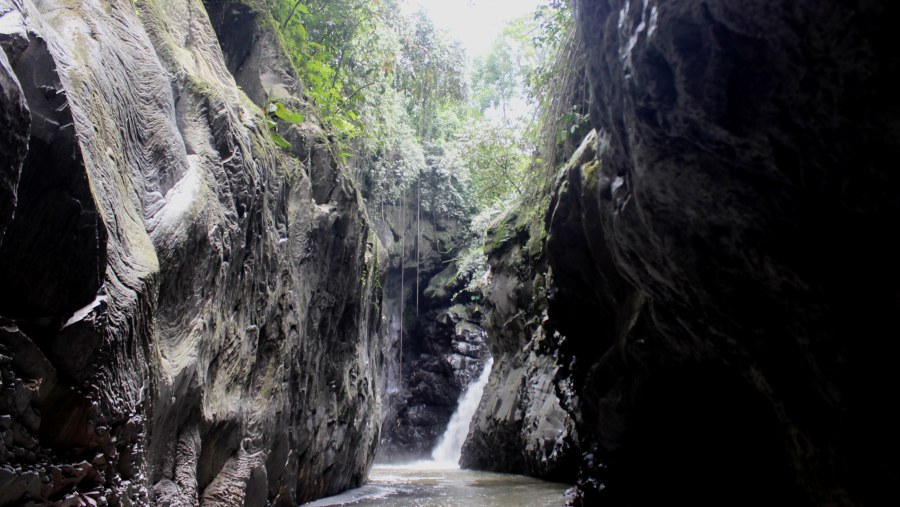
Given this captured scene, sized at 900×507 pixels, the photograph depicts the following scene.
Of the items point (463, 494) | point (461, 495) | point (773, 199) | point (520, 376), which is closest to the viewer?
point (773, 199)

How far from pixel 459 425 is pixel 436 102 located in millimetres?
11579

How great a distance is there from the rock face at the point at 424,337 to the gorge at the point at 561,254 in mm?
13501

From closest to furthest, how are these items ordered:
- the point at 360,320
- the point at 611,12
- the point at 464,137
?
1. the point at 611,12
2. the point at 360,320
3. the point at 464,137

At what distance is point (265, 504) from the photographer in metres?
5.64

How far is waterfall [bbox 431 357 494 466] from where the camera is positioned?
18906 millimetres

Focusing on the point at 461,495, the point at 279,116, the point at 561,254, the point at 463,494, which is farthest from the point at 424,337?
the point at 561,254

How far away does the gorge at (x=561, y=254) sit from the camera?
251 cm

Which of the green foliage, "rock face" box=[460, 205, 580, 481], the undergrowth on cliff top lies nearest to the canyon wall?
the undergrowth on cliff top

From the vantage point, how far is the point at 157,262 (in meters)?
3.28

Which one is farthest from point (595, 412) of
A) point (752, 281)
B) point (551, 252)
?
point (752, 281)

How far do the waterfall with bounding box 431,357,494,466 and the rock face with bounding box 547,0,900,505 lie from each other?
14748mm

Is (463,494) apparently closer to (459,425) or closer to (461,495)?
(461,495)

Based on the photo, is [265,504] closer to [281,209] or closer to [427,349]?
[281,209]

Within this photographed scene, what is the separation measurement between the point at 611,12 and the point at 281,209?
13.1 ft
